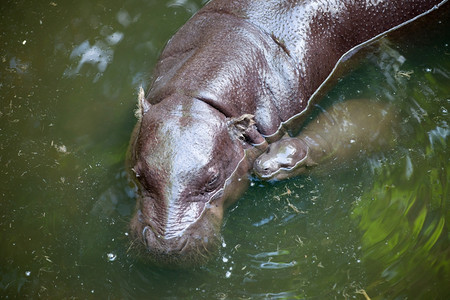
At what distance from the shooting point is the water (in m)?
5.24

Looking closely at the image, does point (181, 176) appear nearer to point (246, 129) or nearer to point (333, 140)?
point (246, 129)

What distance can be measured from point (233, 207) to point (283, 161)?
0.76 metres

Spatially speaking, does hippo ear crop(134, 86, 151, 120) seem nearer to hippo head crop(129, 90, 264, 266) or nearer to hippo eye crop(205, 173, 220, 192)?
hippo head crop(129, 90, 264, 266)

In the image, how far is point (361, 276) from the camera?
523cm

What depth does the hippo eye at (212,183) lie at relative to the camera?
525 centimetres

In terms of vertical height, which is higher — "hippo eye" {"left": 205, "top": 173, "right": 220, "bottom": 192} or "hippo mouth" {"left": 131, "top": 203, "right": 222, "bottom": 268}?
"hippo eye" {"left": 205, "top": 173, "right": 220, "bottom": 192}

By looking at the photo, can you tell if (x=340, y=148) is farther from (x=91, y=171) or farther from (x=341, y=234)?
(x=91, y=171)

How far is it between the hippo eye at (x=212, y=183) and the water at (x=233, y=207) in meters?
0.53

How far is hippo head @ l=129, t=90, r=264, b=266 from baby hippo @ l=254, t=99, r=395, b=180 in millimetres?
524

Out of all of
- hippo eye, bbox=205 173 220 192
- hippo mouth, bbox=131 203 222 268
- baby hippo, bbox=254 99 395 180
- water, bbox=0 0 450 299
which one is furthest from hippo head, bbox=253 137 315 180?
hippo mouth, bbox=131 203 222 268

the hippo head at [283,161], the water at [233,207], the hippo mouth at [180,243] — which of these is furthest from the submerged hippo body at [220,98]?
the water at [233,207]

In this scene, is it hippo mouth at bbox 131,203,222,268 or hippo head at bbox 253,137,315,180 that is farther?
hippo head at bbox 253,137,315,180

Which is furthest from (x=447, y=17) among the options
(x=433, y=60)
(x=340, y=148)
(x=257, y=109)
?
(x=257, y=109)

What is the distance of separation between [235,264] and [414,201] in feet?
6.88
